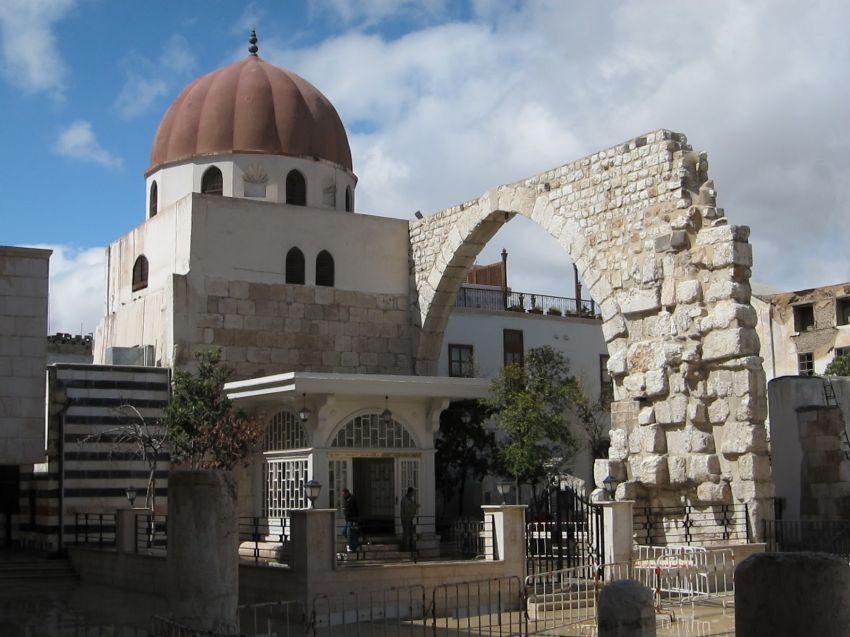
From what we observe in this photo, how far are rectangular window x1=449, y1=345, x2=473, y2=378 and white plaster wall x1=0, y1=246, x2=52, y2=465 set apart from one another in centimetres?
1198

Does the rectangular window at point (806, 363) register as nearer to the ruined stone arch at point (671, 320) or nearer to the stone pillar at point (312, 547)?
the ruined stone arch at point (671, 320)

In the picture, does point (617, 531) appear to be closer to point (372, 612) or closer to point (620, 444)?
point (620, 444)

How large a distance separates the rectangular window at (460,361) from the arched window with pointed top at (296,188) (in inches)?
225

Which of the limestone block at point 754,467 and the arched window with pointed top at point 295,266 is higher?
the arched window with pointed top at point 295,266

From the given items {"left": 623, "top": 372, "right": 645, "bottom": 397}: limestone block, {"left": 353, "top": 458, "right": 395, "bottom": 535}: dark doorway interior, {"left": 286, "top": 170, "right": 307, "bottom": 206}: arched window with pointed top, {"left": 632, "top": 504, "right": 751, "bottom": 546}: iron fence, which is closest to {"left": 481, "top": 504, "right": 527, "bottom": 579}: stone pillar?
{"left": 632, "top": 504, "right": 751, "bottom": 546}: iron fence

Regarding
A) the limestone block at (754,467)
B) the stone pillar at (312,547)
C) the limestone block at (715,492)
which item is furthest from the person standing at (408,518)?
the limestone block at (754,467)

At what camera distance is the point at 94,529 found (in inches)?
617

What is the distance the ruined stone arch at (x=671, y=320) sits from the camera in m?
13.1

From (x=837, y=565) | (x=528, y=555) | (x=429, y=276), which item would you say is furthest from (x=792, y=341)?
(x=837, y=565)

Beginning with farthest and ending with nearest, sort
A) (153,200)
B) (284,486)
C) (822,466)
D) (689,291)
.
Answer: (153,200) < (284,486) < (822,466) < (689,291)

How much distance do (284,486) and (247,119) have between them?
6.36 metres

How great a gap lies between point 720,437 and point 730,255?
2.21m

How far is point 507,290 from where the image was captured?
82.5ft

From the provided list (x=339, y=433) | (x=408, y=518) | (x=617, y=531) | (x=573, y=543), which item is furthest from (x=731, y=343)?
(x=339, y=433)
